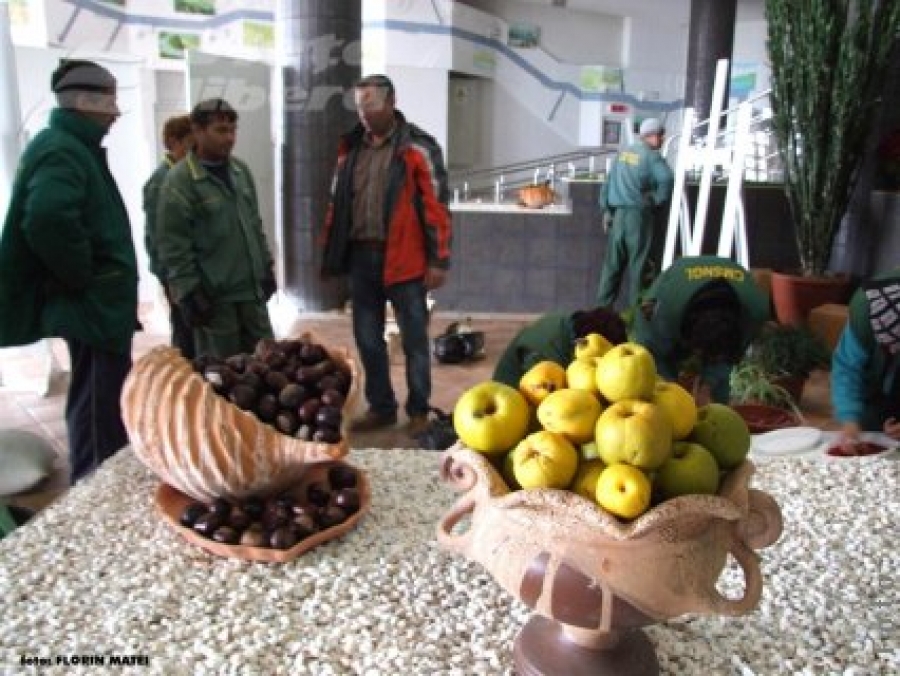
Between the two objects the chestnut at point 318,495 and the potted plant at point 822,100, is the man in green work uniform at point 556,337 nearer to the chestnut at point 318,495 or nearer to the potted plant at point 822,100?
the chestnut at point 318,495

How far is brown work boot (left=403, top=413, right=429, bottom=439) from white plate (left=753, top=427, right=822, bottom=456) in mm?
1493

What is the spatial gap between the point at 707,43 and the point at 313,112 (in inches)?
201

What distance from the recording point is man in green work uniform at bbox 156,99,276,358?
8.71ft

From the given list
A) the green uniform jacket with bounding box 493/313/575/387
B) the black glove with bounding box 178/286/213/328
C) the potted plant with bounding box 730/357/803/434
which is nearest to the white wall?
the potted plant with bounding box 730/357/803/434

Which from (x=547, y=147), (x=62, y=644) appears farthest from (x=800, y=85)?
(x=547, y=147)

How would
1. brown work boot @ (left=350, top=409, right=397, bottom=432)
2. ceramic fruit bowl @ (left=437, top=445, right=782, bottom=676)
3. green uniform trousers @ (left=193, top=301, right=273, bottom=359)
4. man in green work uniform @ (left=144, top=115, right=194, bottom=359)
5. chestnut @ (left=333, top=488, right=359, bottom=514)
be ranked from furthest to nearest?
brown work boot @ (left=350, top=409, right=397, bottom=432)
man in green work uniform @ (left=144, top=115, right=194, bottom=359)
green uniform trousers @ (left=193, top=301, right=273, bottom=359)
chestnut @ (left=333, top=488, right=359, bottom=514)
ceramic fruit bowl @ (left=437, top=445, right=782, bottom=676)

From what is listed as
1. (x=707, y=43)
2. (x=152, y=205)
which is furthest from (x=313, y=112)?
(x=707, y=43)

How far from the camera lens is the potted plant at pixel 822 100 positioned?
13.8ft

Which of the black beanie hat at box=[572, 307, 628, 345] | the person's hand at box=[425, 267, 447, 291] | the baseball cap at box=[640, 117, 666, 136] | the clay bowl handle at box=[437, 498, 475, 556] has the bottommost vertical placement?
the clay bowl handle at box=[437, 498, 475, 556]

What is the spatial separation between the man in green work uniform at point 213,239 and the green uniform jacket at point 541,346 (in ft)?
3.97

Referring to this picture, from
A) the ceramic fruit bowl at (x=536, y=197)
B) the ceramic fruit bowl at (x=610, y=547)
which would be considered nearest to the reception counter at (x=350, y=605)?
the ceramic fruit bowl at (x=610, y=547)

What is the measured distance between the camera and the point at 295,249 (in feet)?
18.1

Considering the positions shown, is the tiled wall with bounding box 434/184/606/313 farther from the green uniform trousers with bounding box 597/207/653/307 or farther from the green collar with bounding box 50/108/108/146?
the green collar with bounding box 50/108/108/146

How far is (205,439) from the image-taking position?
1.32 metres
